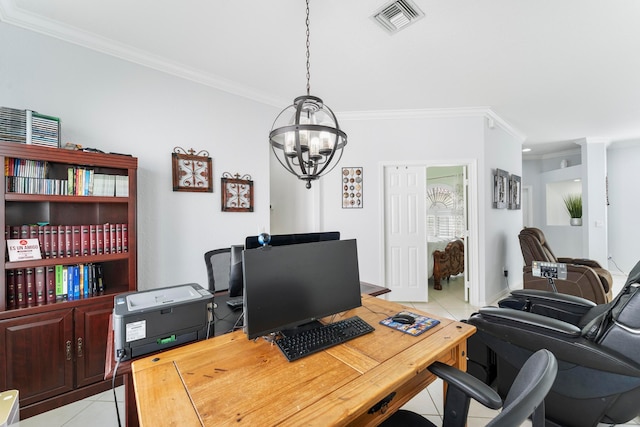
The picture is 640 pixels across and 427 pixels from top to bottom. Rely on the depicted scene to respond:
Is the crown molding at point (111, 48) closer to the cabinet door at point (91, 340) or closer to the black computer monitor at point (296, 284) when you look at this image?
the cabinet door at point (91, 340)

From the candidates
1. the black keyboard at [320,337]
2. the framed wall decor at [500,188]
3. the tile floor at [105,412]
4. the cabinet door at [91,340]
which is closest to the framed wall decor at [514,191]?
the framed wall decor at [500,188]

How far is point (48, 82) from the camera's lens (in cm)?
207

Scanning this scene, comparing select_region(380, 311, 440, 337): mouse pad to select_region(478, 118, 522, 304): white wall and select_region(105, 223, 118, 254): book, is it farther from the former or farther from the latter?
select_region(478, 118, 522, 304): white wall

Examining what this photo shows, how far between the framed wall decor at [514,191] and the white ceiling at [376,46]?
1.31 meters

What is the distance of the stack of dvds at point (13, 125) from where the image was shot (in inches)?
69.8

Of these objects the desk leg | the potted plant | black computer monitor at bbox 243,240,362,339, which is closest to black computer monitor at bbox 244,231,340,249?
black computer monitor at bbox 243,240,362,339

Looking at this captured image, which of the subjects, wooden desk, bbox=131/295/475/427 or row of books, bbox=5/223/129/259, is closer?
wooden desk, bbox=131/295/475/427

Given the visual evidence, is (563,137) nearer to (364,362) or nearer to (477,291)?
(477,291)

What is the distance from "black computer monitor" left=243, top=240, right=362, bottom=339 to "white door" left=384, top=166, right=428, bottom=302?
2.64 m

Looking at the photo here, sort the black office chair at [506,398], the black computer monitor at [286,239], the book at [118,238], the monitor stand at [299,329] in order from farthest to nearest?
1. the book at [118,238]
2. the black computer monitor at [286,239]
3. the monitor stand at [299,329]
4. the black office chair at [506,398]

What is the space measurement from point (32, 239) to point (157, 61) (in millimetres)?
1820

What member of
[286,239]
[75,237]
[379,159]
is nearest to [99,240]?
[75,237]

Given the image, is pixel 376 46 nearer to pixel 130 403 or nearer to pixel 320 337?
pixel 320 337

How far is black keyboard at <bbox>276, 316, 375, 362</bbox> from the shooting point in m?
1.04
